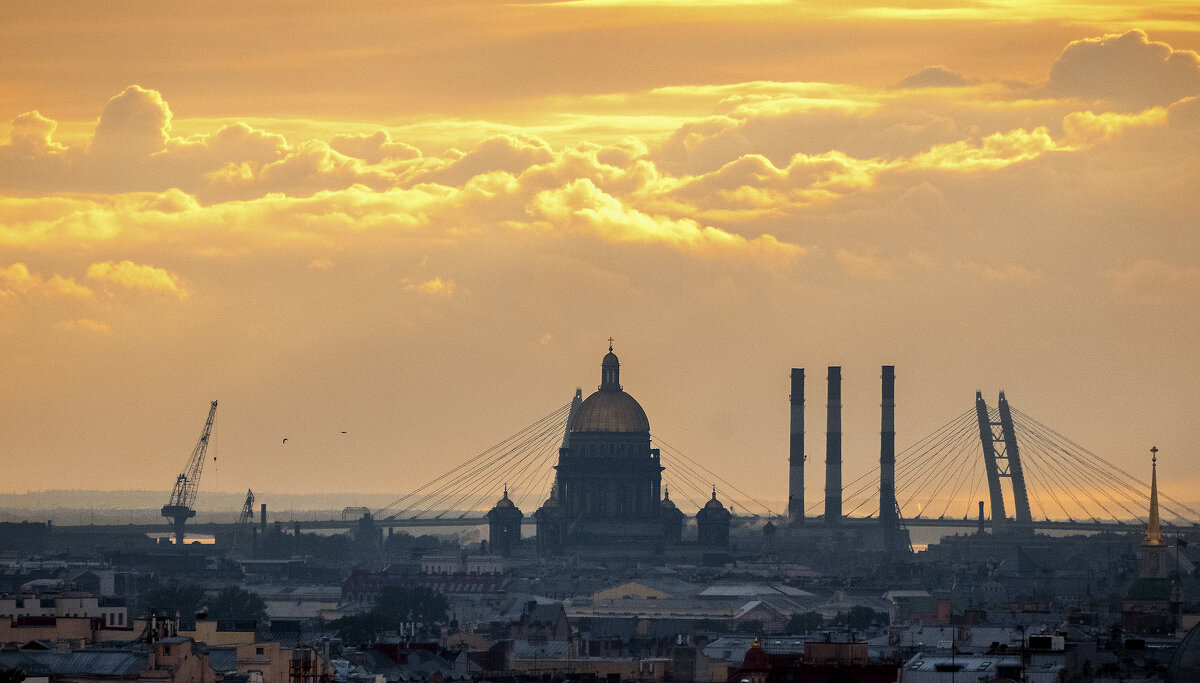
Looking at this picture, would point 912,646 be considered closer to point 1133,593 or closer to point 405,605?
point 1133,593

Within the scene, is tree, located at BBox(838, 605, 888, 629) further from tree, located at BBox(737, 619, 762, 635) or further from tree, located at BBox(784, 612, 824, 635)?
tree, located at BBox(737, 619, 762, 635)

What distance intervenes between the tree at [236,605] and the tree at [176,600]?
0.80 meters

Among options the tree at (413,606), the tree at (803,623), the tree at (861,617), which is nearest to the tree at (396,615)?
the tree at (413,606)

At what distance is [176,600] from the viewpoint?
178 metres

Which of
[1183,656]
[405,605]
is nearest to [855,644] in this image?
[1183,656]

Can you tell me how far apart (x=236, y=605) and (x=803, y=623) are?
25507 millimetres

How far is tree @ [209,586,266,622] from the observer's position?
552 ft

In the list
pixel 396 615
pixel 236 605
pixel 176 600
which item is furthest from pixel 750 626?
pixel 176 600

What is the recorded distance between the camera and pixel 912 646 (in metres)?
122

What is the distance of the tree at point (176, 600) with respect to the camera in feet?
551

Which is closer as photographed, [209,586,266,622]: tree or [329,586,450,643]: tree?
[329,586,450,643]: tree

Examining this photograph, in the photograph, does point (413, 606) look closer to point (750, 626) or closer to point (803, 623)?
point (750, 626)

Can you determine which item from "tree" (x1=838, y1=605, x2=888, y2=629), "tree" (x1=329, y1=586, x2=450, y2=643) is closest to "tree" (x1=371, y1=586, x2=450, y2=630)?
"tree" (x1=329, y1=586, x2=450, y2=643)

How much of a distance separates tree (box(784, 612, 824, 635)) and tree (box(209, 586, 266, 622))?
2287 cm
